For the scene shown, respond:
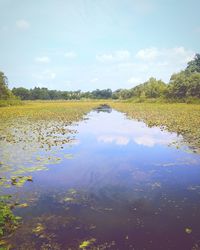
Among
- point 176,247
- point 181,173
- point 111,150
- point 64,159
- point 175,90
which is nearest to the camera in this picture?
point 176,247

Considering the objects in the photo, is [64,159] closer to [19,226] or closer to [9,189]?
[9,189]

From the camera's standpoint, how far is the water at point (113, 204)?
4465 mm

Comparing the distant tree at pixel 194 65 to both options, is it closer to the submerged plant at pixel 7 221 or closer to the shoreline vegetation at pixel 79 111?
the shoreline vegetation at pixel 79 111

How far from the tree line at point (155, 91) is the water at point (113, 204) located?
170 feet

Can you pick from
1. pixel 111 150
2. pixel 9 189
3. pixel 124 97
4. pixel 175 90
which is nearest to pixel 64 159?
pixel 111 150

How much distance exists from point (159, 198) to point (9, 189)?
3764 millimetres

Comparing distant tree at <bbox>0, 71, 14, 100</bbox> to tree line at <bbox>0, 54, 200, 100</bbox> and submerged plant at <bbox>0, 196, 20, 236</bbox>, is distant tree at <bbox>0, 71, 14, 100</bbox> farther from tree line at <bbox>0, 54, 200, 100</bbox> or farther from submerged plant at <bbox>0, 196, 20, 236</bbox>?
submerged plant at <bbox>0, 196, 20, 236</bbox>

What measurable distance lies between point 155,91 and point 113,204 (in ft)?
277

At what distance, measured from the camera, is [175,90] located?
2515 inches

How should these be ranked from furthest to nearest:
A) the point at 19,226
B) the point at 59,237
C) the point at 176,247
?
the point at 19,226 → the point at 59,237 → the point at 176,247

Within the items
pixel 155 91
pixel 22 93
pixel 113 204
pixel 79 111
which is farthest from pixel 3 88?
pixel 22 93

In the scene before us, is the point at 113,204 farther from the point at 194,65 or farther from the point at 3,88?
the point at 194,65

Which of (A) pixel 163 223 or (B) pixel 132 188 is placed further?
(B) pixel 132 188

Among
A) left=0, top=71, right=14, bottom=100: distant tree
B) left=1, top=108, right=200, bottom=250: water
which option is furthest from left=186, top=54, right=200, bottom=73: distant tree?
left=1, top=108, right=200, bottom=250: water
